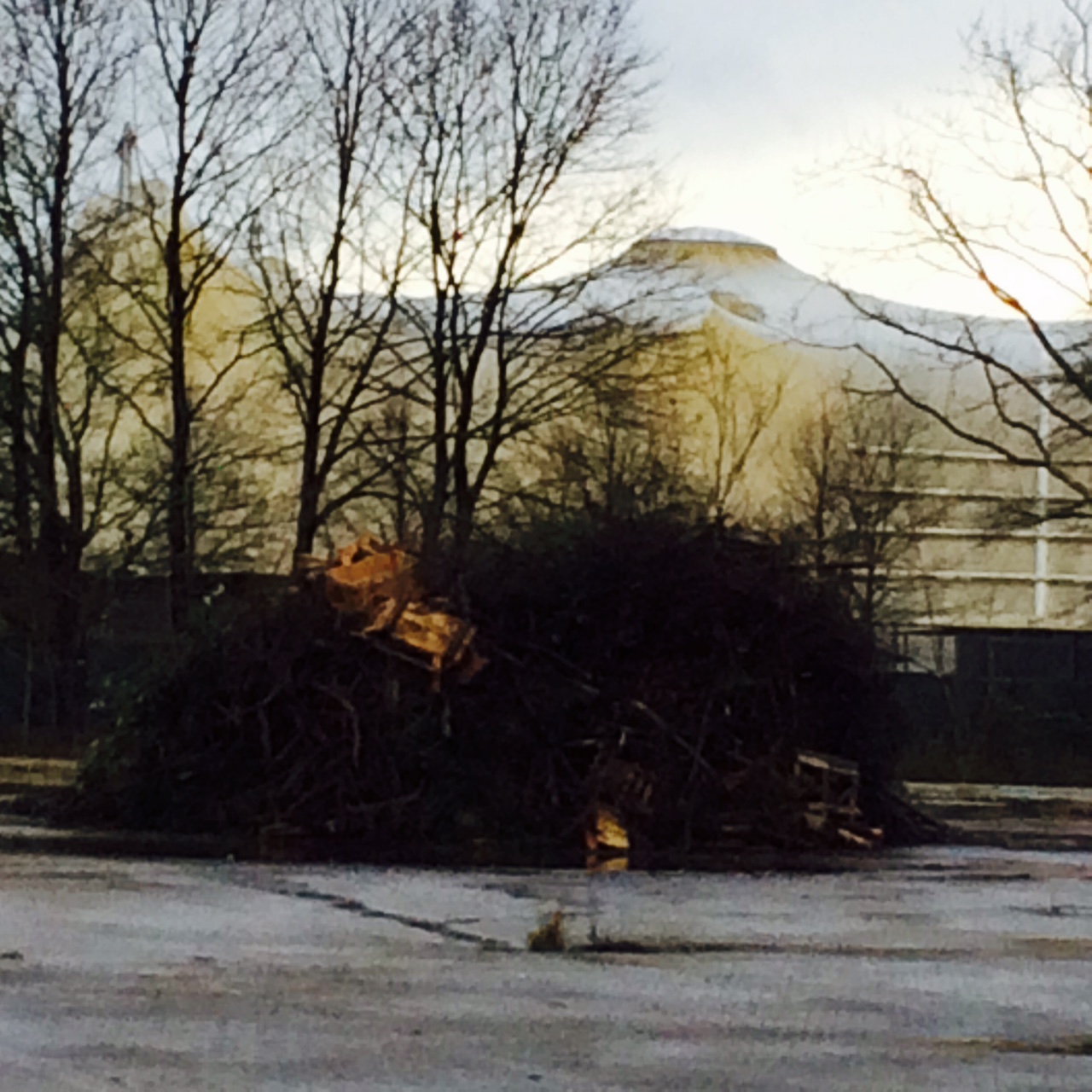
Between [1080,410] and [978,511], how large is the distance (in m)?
2.20

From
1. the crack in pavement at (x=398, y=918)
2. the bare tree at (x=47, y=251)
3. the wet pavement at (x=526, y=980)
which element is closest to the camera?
the wet pavement at (x=526, y=980)

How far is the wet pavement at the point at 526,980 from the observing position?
491cm

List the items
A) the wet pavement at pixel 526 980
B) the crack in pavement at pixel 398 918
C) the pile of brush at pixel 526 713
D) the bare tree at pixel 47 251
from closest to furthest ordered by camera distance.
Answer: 1. the wet pavement at pixel 526 980
2. the crack in pavement at pixel 398 918
3. the pile of brush at pixel 526 713
4. the bare tree at pixel 47 251

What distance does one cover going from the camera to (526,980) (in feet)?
20.5

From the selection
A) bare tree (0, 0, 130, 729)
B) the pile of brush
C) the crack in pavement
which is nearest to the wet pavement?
the crack in pavement

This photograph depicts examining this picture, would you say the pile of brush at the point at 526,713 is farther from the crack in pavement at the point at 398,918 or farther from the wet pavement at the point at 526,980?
the crack in pavement at the point at 398,918

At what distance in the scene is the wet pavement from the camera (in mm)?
4910

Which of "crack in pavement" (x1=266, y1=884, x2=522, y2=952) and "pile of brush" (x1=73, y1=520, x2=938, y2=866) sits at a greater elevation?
"pile of brush" (x1=73, y1=520, x2=938, y2=866)

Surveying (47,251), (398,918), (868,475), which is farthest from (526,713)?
(868,475)

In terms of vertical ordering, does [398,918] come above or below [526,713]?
below

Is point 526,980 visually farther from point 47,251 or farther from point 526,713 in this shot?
point 47,251

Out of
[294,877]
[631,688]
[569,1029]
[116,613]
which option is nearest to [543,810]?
[631,688]

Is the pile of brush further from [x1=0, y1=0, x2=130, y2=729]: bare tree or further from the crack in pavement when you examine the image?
[x1=0, y1=0, x2=130, y2=729]: bare tree

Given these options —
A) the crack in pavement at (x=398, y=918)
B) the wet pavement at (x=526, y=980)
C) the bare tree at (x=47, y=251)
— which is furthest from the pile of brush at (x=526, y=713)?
the bare tree at (x=47, y=251)
